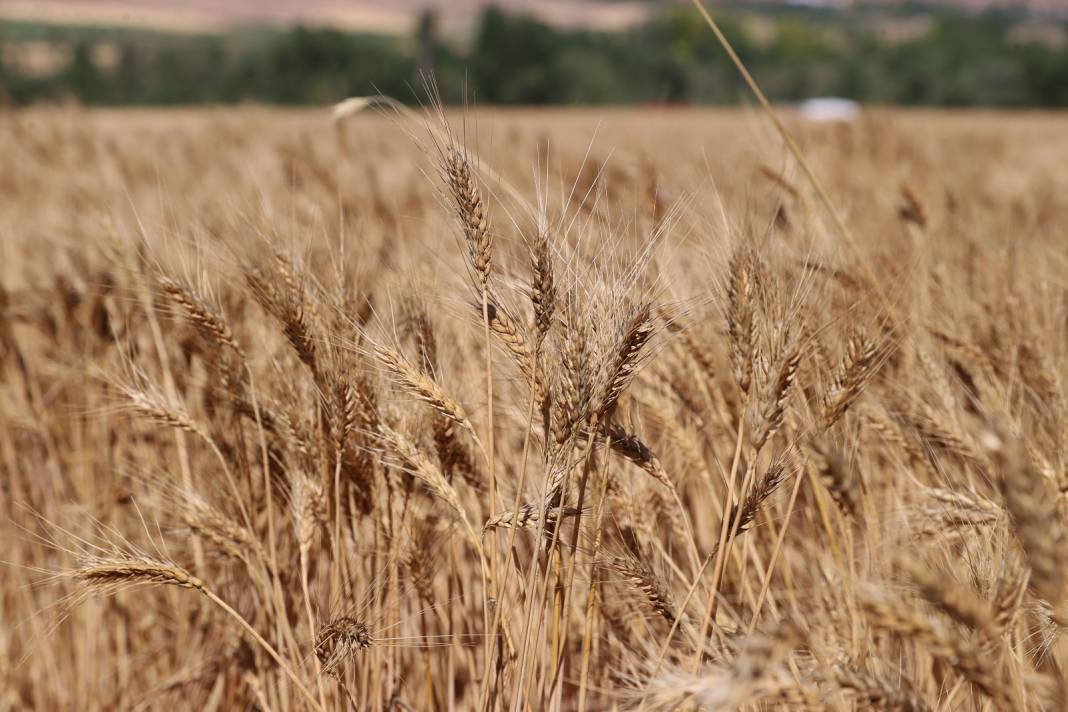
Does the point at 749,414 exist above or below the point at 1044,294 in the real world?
below

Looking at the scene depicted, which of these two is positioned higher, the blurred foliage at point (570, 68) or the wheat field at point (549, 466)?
the blurred foliage at point (570, 68)

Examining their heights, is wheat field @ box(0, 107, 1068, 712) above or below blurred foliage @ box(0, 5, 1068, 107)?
below

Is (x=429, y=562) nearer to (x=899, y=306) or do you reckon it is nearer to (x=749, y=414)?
(x=749, y=414)

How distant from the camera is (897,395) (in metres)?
1.37

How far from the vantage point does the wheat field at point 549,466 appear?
0.88m

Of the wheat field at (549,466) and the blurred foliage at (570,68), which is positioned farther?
the blurred foliage at (570,68)

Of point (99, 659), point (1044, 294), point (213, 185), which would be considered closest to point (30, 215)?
point (213, 185)

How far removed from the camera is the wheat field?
0.88 metres

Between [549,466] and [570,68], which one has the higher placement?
[570,68]

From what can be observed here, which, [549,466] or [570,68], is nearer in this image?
[549,466]

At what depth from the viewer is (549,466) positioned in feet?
2.85

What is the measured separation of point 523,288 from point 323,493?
14.8 inches

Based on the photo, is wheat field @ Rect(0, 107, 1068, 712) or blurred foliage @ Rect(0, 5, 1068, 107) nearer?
wheat field @ Rect(0, 107, 1068, 712)

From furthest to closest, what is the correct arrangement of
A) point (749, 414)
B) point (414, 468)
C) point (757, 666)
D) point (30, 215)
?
1. point (30, 215)
2. point (414, 468)
3. point (749, 414)
4. point (757, 666)
